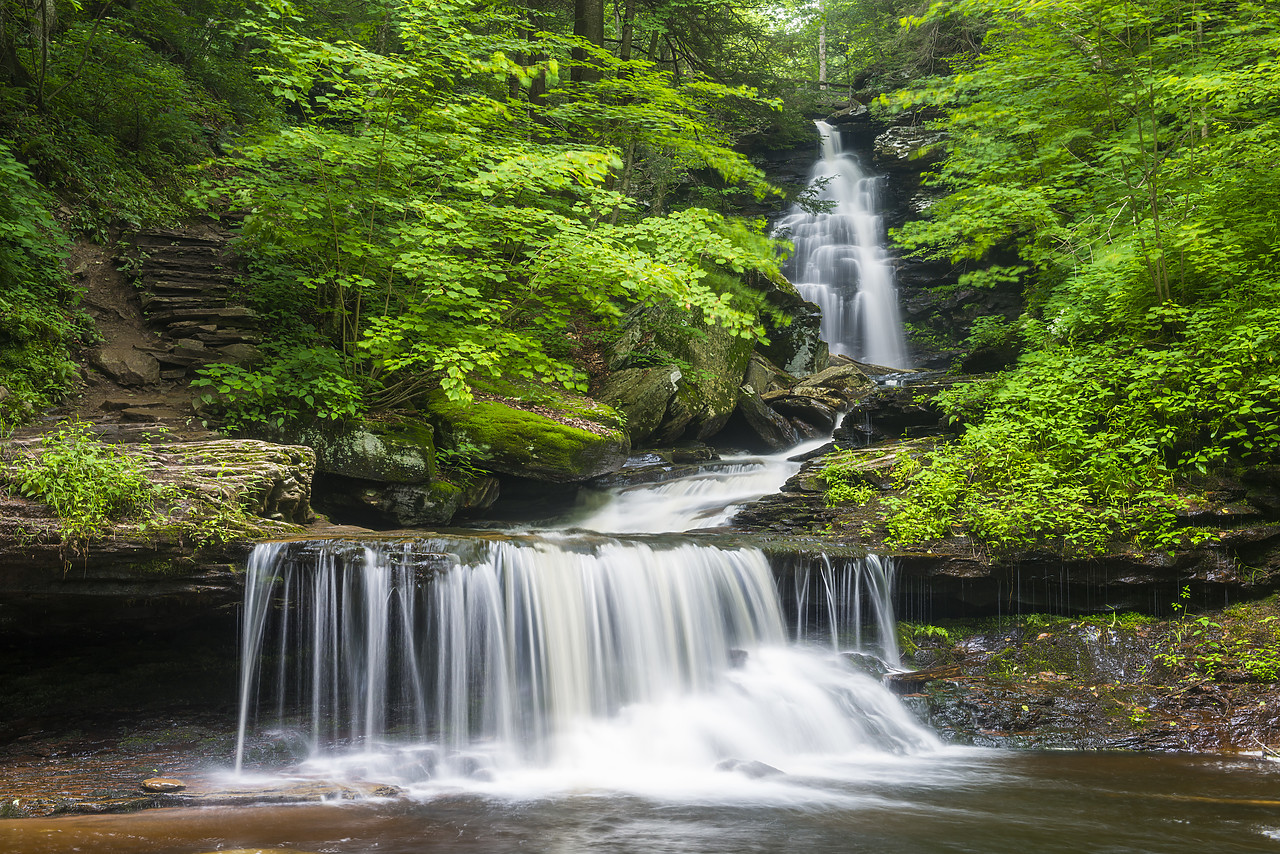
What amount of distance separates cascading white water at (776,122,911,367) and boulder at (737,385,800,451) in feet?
18.9

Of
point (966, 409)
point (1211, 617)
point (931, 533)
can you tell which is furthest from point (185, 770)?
point (966, 409)

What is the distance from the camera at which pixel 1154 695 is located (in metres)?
6.06

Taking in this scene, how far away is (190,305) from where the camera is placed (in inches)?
358

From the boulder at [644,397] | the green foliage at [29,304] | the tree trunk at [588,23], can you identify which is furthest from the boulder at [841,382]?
the green foliage at [29,304]

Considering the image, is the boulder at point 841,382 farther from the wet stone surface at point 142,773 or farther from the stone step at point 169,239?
the wet stone surface at point 142,773

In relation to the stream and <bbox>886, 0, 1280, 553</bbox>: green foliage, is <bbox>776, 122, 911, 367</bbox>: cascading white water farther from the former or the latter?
the stream

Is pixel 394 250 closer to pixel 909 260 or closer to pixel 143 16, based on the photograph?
pixel 143 16

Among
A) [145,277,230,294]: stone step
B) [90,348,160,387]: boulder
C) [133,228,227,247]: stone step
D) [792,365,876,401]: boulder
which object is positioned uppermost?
[133,228,227,247]: stone step

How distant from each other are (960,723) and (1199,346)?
4.46m

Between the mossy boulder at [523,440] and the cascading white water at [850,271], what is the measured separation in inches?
405

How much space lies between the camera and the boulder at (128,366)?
26.6 feet


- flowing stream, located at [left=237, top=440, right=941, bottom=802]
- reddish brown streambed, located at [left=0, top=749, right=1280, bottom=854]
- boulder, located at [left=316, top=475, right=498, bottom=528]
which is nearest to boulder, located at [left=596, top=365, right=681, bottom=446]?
boulder, located at [left=316, top=475, right=498, bottom=528]

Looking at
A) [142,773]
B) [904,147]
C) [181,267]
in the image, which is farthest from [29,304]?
[904,147]

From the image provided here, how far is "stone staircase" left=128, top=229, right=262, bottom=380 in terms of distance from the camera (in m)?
8.49
